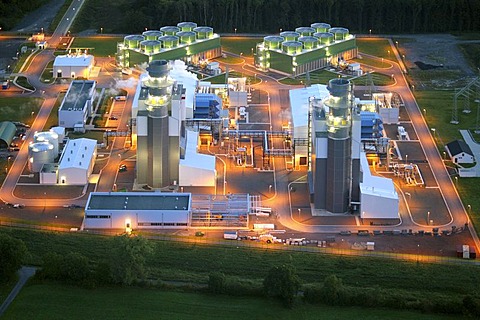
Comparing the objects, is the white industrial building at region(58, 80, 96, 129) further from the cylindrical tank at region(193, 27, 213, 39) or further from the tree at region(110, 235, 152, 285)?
the tree at region(110, 235, 152, 285)

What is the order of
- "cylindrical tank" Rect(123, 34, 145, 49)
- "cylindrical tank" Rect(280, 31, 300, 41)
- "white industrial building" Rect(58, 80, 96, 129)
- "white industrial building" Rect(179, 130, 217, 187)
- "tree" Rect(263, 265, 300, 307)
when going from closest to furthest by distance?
"tree" Rect(263, 265, 300, 307)
"white industrial building" Rect(179, 130, 217, 187)
"white industrial building" Rect(58, 80, 96, 129)
"cylindrical tank" Rect(123, 34, 145, 49)
"cylindrical tank" Rect(280, 31, 300, 41)

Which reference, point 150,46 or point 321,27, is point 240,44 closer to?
point 321,27

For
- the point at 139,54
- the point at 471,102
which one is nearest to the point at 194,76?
the point at 139,54

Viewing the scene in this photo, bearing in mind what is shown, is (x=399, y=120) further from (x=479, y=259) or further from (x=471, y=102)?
(x=479, y=259)

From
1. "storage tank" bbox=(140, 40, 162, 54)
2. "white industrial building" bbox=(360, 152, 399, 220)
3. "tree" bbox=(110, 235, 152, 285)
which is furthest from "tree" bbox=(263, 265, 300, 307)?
"storage tank" bbox=(140, 40, 162, 54)

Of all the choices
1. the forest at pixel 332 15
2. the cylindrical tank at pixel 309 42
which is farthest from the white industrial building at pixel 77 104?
the forest at pixel 332 15

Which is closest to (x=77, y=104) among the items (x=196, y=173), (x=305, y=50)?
(x=196, y=173)

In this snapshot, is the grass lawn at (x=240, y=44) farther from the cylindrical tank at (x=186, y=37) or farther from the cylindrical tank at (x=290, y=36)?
the cylindrical tank at (x=186, y=37)
